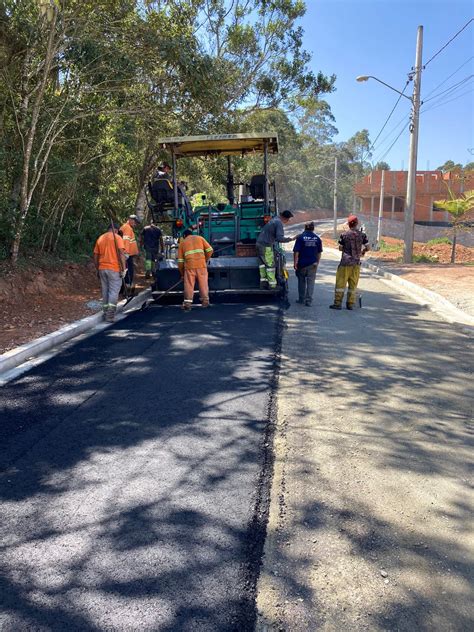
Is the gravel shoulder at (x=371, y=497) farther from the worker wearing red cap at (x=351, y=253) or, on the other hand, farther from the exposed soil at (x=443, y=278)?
the exposed soil at (x=443, y=278)

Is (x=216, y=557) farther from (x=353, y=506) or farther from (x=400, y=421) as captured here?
(x=400, y=421)

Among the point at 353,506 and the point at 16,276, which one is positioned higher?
the point at 16,276

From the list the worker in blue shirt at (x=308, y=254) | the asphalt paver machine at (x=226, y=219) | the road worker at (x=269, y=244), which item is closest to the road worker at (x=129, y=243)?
the asphalt paver machine at (x=226, y=219)

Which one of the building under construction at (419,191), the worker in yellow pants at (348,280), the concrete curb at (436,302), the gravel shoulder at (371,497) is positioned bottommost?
the gravel shoulder at (371,497)

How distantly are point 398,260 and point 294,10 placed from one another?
9456 millimetres

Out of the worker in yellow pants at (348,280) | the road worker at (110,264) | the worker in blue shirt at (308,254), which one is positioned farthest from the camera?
the worker in blue shirt at (308,254)

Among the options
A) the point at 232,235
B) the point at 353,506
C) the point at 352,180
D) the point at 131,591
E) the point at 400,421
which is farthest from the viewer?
the point at 352,180

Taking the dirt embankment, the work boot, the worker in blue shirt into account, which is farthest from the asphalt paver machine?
the dirt embankment

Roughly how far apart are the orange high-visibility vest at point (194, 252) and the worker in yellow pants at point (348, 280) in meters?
2.40

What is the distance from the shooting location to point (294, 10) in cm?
1766

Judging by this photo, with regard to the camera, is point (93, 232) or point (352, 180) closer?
point (93, 232)

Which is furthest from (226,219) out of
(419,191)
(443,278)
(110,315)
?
(419,191)

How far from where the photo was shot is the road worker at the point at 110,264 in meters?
8.98

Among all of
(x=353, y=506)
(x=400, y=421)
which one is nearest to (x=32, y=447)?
(x=353, y=506)
